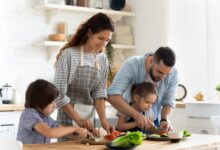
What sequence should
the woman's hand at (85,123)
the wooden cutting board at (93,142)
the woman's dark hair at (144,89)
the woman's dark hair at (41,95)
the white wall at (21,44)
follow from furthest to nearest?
the white wall at (21,44)
the woman's dark hair at (144,89)
the woman's hand at (85,123)
the woman's dark hair at (41,95)
the wooden cutting board at (93,142)

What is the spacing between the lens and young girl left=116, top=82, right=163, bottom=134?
2738 mm

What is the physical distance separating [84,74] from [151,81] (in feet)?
1.51

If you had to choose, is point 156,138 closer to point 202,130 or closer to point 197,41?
point 202,130

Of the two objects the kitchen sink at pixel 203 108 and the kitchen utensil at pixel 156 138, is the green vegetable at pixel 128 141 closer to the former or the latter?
the kitchen utensil at pixel 156 138

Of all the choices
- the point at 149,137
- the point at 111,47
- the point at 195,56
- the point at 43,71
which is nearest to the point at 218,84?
the point at 195,56

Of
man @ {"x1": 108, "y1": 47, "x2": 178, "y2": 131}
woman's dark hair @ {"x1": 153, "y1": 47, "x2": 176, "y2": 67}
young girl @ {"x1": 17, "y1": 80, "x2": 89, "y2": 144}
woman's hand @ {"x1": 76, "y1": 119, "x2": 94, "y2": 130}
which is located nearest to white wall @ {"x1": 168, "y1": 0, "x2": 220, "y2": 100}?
man @ {"x1": 108, "y1": 47, "x2": 178, "y2": 131}

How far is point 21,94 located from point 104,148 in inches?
103

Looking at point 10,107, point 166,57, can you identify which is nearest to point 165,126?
point 166,57

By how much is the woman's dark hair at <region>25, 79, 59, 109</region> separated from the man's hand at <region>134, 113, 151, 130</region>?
547mm

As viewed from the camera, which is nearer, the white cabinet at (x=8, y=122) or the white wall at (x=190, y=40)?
the white cabinet at (x=8, y=122)

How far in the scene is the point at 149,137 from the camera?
2482 millimetres

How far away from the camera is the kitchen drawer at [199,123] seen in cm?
413

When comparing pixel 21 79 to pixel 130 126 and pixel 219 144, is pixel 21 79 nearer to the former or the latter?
pixel 130 126

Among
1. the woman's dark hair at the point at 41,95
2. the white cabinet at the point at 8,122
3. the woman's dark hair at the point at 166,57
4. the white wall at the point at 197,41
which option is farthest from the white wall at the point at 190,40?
the woman's dark hair at the point at 41,95
